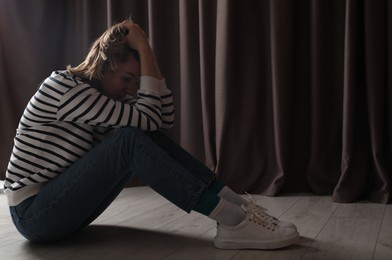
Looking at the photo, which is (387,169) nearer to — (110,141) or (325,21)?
(325,21)

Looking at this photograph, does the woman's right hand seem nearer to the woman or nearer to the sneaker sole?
the woman

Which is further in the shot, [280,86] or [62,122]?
[280,86]

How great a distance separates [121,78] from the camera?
1.47 metres

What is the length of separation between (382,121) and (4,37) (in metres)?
2.08

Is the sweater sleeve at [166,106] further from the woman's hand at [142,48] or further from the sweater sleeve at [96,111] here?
the sweater sleeve at [96,111]

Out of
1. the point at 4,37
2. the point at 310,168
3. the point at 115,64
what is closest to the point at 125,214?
the point at 115,64

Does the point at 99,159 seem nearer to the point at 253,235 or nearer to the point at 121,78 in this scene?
the point at 121,78

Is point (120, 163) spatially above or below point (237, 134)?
above

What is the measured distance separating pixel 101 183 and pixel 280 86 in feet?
3.89

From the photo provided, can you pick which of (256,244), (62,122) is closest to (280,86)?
(256,244)

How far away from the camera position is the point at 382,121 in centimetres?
212

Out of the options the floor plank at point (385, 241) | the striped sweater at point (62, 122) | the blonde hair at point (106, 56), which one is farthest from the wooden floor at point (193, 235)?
the blonde hair at point (106, 56)


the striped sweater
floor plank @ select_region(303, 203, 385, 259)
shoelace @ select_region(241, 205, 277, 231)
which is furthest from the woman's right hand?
floor plank @ select_region(303, 203, 385, 259)

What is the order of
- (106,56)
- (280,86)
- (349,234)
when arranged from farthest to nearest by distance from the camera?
(280,86) → (349,234) → (106,56)
